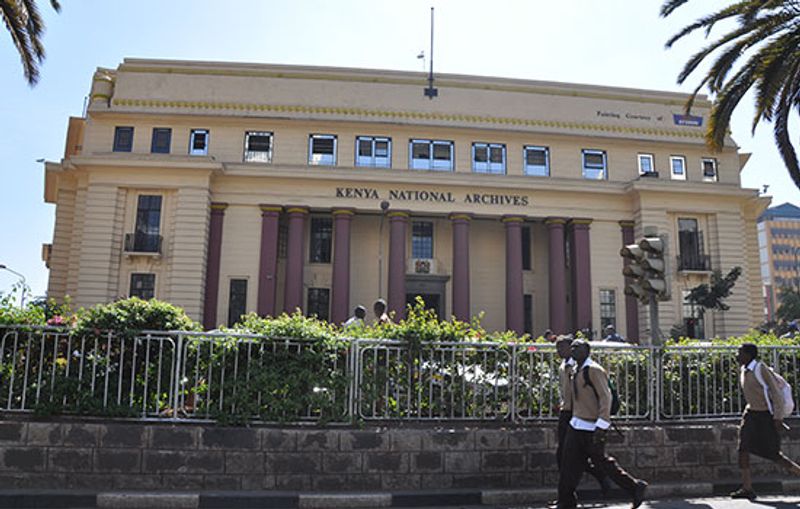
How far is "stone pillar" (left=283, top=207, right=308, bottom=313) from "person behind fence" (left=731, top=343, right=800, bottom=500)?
71.8 feet

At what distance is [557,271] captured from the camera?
29531 millimetres

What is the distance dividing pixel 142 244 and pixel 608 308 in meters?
22.5

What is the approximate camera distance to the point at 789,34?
12055mm

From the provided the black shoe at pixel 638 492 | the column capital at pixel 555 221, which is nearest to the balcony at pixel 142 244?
the column capital at pixel 555 221

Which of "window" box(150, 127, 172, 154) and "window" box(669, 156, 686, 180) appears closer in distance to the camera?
"window" box(150, 127, 172, 154)

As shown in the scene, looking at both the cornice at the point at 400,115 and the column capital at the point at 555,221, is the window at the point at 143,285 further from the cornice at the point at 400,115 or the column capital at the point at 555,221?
the column capital at the point at 555,221

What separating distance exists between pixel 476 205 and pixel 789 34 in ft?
58.1

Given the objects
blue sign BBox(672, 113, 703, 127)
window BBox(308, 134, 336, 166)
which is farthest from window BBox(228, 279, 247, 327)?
blue sign BBox(672, 113, 703, 127)

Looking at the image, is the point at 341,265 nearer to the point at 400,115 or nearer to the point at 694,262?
the point at 400,115

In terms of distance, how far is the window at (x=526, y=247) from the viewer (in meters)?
31.5

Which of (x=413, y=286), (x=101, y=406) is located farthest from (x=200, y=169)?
(x=101, y=406)

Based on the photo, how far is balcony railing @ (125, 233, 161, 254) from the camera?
27.2 m

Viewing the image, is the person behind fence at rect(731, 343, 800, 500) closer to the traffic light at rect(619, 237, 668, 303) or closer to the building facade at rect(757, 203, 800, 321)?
the traffic light at rect(619, 237, 668, 303)

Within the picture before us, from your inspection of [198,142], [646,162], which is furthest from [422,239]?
[646,162]
